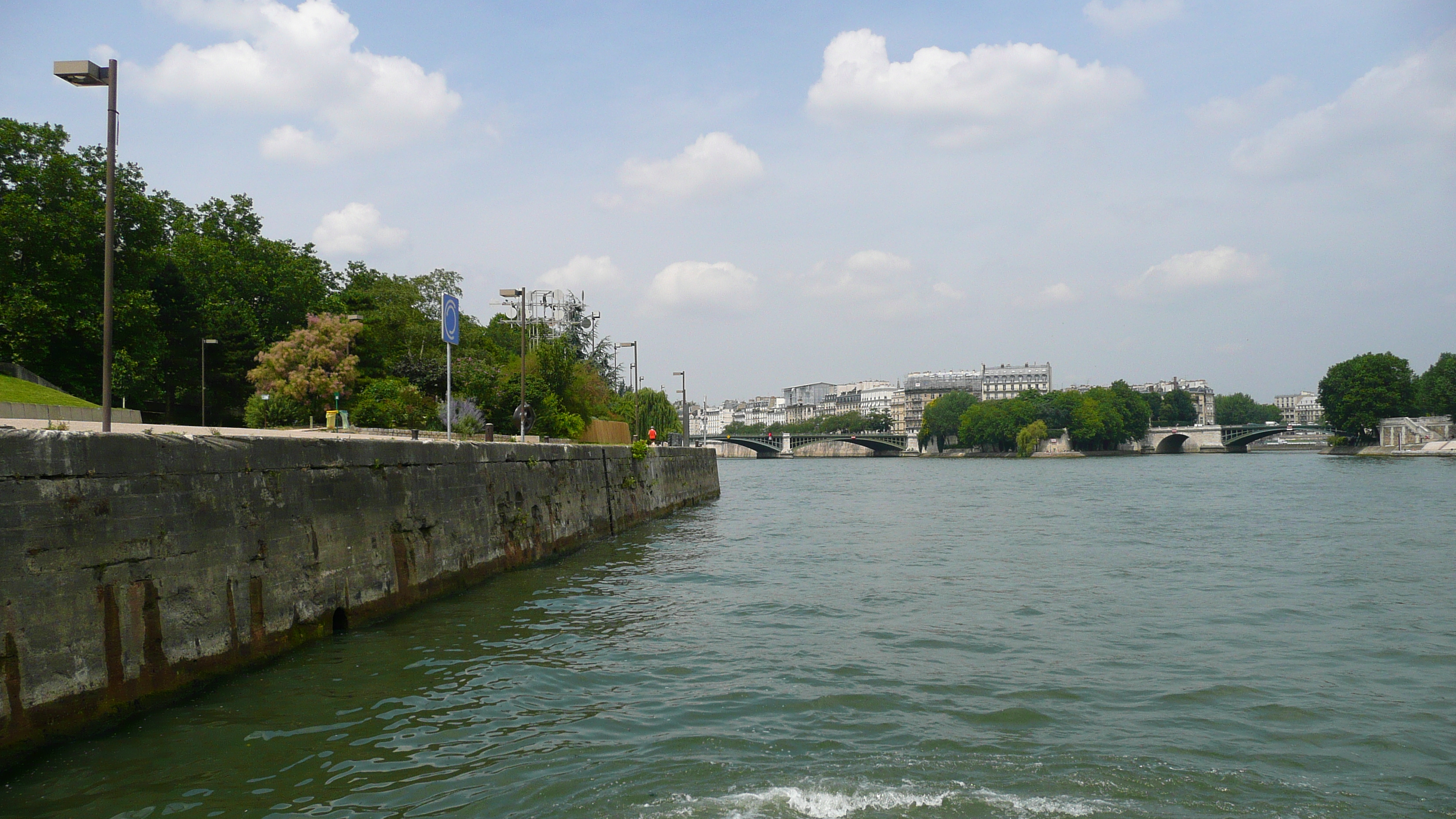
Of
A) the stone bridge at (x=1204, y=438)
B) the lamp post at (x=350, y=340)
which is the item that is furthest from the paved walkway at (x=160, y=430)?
the stone bridge at (x=1204, y=438)

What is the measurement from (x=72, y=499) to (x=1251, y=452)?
428 ft

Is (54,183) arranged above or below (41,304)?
above

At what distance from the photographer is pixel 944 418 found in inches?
5266

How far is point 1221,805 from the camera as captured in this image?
5.22m

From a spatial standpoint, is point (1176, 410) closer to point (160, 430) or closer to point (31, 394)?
point (31, 394)

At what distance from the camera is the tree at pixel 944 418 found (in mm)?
133500

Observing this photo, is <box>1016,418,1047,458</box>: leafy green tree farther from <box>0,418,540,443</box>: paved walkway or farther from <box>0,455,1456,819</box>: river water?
<box>0,418,540,443</box>: paved walkway

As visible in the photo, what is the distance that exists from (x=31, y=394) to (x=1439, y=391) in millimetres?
102506

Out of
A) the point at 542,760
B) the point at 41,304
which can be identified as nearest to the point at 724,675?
the point at 542,760

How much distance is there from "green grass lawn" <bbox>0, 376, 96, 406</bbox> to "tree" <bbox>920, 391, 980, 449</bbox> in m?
118

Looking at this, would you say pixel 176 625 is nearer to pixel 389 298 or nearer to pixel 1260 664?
pixel 1260 664

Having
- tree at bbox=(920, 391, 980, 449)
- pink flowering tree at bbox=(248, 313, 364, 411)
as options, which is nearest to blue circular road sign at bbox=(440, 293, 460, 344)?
pink flowering tree at bbox=(248, 313, 364, 411)

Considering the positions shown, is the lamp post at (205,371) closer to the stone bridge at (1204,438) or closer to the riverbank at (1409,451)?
the riverbank at (1409,451)

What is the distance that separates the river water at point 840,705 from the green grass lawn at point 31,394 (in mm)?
13335
